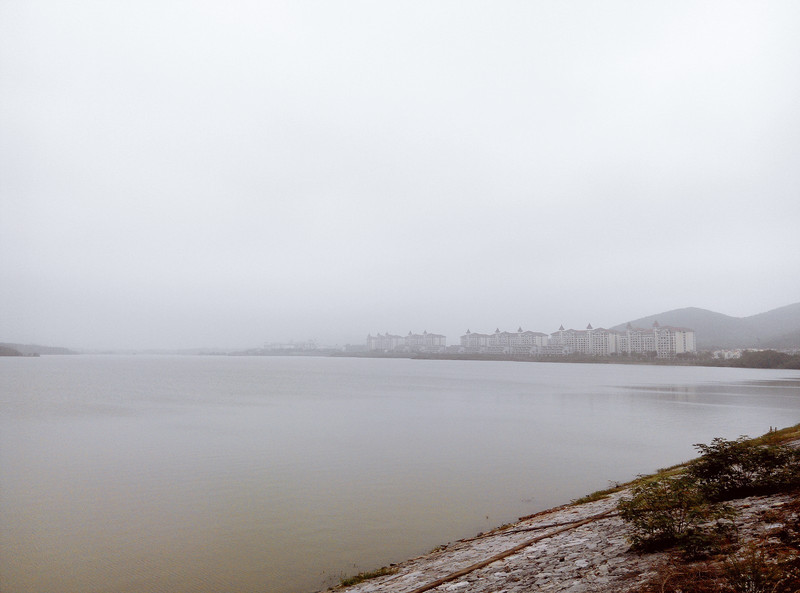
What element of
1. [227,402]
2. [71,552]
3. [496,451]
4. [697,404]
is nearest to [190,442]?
[71,552]

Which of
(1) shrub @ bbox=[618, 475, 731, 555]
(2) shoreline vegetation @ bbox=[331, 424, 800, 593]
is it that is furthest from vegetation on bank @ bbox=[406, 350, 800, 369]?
(1) shrub @ bbox=[618, 475, 731, 555]

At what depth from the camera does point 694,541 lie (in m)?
4.97

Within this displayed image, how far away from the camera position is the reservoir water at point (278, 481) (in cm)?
977

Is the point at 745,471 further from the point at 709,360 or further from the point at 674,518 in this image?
the point at 709,360

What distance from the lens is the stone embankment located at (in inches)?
212

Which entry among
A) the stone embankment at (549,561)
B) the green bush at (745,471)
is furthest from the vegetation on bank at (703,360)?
the stone embankment at (549,561)

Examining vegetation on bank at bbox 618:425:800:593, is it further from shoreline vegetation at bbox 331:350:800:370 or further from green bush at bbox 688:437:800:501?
shoreline vegetation at bbox 331:350:800:370

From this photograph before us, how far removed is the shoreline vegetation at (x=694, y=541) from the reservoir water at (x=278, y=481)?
3.15 metres

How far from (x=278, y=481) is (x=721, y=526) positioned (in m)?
13.3

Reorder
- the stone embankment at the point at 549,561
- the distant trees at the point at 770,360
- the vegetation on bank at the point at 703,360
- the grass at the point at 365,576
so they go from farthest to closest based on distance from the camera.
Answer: the vegetation on bank at the point at 703,360 < the distant trees at the point at 770,360 < the grass at the point at 365,576 < the stone embankment at the point at 549,561

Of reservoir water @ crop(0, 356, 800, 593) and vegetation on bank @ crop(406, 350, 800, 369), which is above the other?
reservoir water @ crop(0, 356, 800, 593)

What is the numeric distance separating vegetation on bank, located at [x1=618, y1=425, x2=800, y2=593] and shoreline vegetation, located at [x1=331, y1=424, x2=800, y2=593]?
11 mm

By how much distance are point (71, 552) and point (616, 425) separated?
90.4 ft

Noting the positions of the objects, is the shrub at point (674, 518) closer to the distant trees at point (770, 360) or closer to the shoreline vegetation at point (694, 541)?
the shoreline vegetation at point (694, 541)
